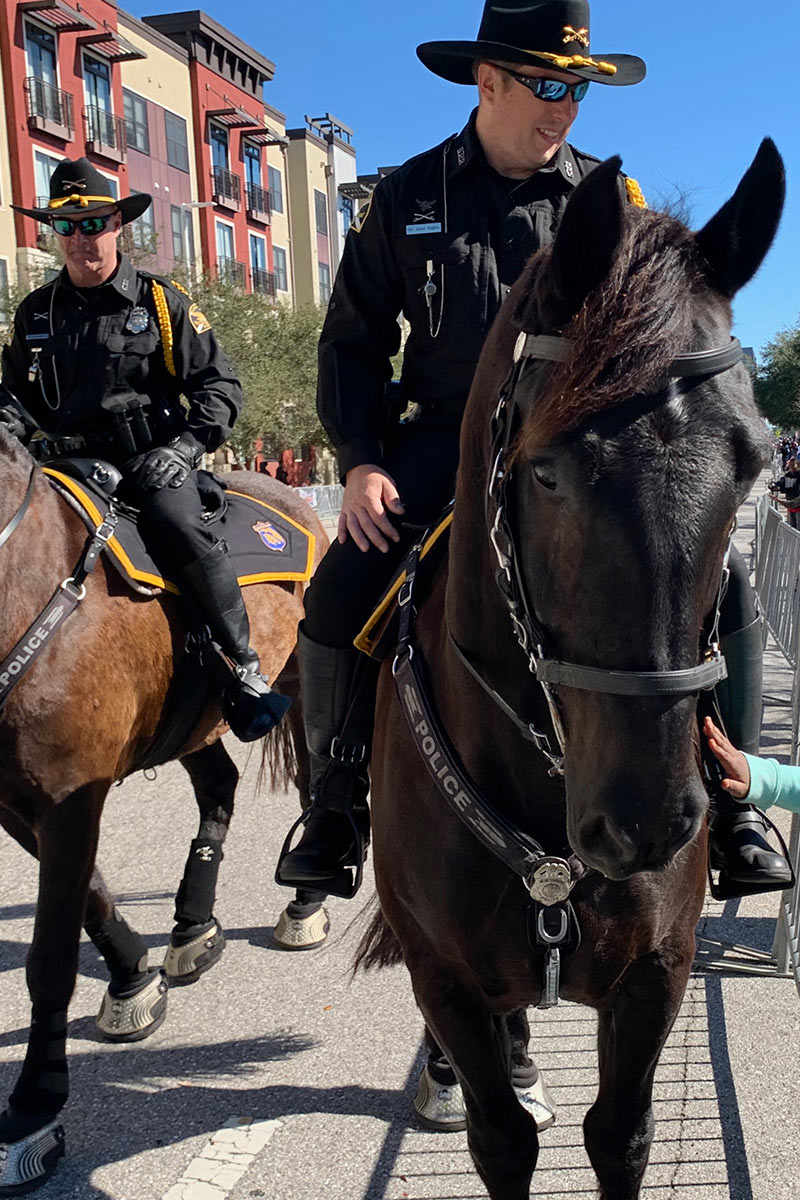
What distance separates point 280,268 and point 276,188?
153 inches

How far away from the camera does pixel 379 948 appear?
339 cm

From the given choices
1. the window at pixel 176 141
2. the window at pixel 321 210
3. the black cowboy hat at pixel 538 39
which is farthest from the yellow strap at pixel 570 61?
the window at pixel 321 210

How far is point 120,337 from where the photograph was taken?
178 inches

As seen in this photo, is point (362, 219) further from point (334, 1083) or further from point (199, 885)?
point (199, 885)

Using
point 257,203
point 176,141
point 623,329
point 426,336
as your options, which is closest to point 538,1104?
point 426,336

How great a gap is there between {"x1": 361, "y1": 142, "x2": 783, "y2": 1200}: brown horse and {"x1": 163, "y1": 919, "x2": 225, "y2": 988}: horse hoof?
2248mm

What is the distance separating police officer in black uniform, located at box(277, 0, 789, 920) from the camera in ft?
8.44

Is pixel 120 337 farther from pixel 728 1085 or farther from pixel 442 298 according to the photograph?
pixel 728 1085

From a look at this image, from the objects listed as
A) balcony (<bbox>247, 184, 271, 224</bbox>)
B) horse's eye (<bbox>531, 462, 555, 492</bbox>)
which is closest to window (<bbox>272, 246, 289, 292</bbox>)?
balcony (<bbox>247, 184, 271, 224</bbox>)

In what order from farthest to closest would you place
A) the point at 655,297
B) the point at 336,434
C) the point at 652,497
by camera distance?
the point at 336,434 → the point at 655,297 → the point at 652,497

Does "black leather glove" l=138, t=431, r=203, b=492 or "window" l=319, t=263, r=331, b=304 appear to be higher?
"window" l=319, t=263, r=331, b=304

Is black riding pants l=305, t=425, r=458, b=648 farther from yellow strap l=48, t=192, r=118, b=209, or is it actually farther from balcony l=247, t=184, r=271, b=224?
balcony l=247, t=184, r=271, b=224

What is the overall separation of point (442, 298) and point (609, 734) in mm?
1562

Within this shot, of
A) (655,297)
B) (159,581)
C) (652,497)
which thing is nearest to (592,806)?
(652,497)
